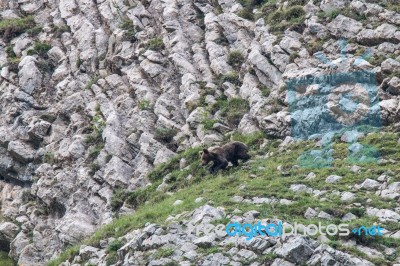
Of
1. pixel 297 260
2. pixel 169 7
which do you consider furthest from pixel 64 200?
pixel 297 260

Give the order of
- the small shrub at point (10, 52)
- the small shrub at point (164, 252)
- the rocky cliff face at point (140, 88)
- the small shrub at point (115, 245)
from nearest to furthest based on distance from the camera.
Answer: the small shrub at point (164, 252), the small shrub at point (115, 245), the rocky cliff face at point (140, 88), the small shrub at point (10, 52)

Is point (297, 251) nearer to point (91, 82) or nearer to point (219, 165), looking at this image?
point (219, 165)

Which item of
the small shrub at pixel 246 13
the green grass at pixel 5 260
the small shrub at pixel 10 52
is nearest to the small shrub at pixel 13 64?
the small shrub at pixel 10 52

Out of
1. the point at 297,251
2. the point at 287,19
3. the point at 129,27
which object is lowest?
the point at 129,27

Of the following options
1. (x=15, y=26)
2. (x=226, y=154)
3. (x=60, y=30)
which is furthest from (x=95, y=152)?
(x=15, y=26)

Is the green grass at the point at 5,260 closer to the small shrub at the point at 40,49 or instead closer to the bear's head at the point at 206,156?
the bear's head at the point at 206,156
